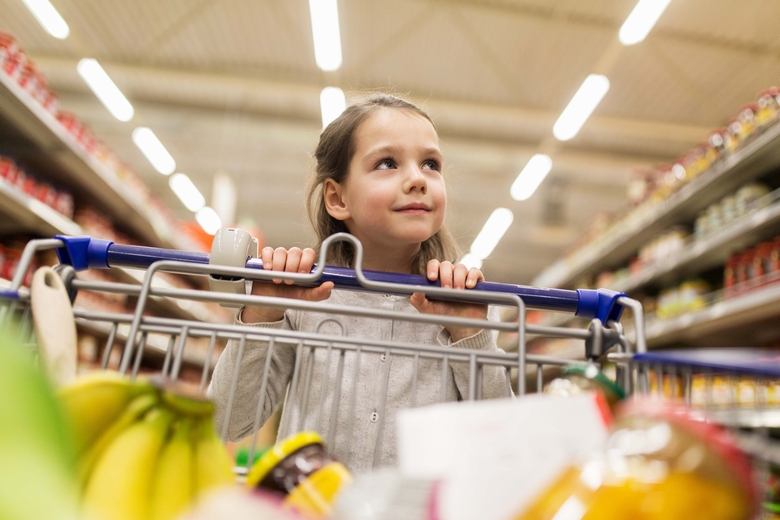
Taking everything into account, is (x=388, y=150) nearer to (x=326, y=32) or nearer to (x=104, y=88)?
(x=326, y=32)

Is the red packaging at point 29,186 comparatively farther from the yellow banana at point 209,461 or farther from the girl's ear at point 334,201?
the yellow banana at point 209,461

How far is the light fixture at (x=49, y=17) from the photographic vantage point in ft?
15.6

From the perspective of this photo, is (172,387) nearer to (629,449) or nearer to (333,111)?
(629,449)

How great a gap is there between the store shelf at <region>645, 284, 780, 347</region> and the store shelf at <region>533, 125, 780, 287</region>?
0.60 metres

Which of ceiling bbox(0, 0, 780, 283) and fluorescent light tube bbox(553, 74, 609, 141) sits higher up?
ceiling bbox(0, 0, 780, 283)

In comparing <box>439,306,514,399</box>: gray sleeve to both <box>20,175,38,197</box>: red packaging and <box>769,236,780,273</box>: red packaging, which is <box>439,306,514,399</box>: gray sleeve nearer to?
<box>769,236,780,273</box>: red packaging

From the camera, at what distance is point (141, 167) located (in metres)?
8.91

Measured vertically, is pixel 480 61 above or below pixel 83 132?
above

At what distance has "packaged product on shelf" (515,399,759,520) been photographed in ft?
1.19

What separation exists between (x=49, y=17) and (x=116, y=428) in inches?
224

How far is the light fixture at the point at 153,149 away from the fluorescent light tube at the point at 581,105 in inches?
179

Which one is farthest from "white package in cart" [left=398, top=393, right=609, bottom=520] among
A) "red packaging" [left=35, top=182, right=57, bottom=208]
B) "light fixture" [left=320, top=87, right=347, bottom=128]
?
"light fixture" [left=320, top=87, right=347, bottom=128]

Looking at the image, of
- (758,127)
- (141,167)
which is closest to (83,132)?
(758,127)

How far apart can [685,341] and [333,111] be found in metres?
3.75
